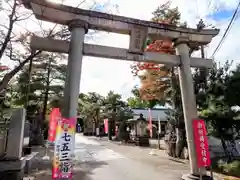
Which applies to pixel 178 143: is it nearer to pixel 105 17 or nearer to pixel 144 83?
pixel 144 83

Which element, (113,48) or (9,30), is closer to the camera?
(113,48)

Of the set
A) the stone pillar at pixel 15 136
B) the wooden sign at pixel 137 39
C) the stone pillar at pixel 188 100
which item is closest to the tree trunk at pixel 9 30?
the stone pillar at pixel 15 136

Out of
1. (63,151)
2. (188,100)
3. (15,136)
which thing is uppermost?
(188,100)

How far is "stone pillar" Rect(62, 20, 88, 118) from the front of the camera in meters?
6.10

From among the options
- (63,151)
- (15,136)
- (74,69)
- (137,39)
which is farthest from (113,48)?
(15,136)

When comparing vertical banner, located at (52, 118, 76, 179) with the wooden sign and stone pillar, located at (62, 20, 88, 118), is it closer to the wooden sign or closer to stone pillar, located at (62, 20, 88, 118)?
stone pillar, located at (62, 20, 88, 118)

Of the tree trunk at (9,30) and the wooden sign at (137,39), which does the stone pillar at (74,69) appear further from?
the tree trunk at (9,30)

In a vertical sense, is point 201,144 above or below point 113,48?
below

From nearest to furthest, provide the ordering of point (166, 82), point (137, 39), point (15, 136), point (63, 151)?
1. point (63, 151)
2. point (15, 136)
3. point (137, 39)
4. point (166, 82)

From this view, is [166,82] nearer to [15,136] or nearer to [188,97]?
[188,97]

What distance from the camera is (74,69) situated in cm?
630

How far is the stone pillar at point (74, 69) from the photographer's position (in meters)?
6.10

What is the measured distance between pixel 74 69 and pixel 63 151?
7.66ft

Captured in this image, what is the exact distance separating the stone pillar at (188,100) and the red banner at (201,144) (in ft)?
0.84
